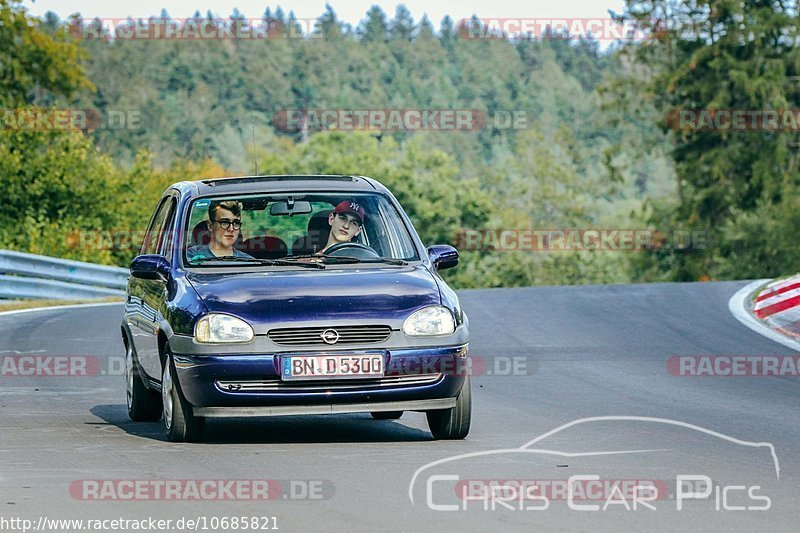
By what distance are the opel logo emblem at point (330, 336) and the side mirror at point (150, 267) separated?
1503mm

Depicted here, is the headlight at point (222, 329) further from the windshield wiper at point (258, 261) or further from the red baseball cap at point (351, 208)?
the red baseball cap at point (351, 208)

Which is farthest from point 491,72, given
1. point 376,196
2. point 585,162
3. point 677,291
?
point 376,196

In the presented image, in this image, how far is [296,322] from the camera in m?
9.40

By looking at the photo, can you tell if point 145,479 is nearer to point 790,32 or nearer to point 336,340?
point 336,340

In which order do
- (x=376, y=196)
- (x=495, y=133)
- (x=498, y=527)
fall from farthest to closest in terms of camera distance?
(x=495, y=133), (x=376, y=196), (x=498, y=527)

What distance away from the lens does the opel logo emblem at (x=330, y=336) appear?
942 centimetres

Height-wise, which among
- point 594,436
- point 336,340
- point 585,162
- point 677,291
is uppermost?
point 336,340

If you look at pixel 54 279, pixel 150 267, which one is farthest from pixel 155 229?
pixel 54 279

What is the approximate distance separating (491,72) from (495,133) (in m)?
24.6

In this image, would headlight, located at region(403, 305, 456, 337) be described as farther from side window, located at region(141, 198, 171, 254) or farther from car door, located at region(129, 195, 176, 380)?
side window, located at region(141, 198, 171, 254)

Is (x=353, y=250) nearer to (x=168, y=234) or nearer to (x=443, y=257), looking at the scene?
(x=443, y=257)

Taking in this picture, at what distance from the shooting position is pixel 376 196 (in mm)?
11109

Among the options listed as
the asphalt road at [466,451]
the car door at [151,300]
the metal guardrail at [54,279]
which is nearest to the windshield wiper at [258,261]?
the car door at [151,300]

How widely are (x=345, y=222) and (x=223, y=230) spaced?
81 cm
